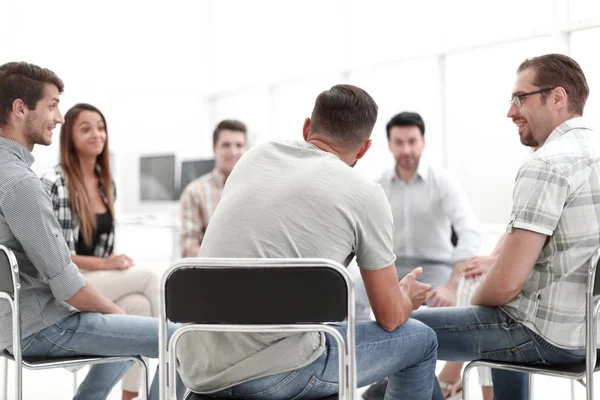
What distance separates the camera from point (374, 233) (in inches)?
62.2

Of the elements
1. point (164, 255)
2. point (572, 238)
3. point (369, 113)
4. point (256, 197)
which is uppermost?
point (369, 113)

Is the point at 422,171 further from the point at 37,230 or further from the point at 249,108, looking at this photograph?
the point at 249,108

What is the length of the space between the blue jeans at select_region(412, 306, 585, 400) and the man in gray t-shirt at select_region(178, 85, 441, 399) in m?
0.36

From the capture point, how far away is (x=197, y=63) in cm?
830

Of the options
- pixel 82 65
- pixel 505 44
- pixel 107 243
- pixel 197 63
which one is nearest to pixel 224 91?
pixel 197 63

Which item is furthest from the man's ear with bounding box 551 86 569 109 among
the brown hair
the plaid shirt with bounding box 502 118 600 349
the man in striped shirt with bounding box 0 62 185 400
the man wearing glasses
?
the brown hair

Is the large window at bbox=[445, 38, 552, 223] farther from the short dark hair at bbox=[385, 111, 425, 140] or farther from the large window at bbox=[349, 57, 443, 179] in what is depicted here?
the short dark hair at bbox=[385, 111, 425, 140]

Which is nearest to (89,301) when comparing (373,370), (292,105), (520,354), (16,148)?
(16,148)

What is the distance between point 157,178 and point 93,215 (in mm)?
3429

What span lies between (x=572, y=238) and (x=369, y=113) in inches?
25.0

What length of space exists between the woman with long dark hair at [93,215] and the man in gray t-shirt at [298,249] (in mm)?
1123

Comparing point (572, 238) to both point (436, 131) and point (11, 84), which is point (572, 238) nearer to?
point (11, 84)

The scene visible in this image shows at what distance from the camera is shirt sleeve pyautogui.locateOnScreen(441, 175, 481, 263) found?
3053 millimetres

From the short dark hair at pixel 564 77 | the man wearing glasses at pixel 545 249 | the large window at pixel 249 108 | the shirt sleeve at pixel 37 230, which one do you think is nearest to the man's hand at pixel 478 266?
the man wearing glasses at pixel 545 249
